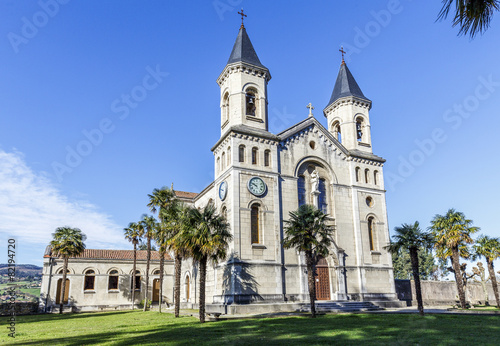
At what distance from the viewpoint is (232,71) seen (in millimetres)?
30328

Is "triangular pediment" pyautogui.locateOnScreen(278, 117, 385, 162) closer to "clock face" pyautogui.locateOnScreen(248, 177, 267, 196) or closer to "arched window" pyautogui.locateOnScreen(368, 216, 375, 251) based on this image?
"clock face" pyautogui.locateOnScreen(248, 177, 267, 196)

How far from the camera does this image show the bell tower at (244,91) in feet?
97.1

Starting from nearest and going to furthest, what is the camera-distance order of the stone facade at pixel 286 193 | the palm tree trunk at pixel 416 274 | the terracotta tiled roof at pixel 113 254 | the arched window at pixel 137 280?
1. the palm tree trunk at pixel 416 274
2. the stone facade at pixel 286 193
3. the terracotta tiled roof at pixel 113 254
4. the arched window at pixel 137 280

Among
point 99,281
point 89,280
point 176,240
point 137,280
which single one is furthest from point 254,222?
point 89,280

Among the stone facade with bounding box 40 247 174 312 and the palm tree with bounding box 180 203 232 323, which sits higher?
the palm tree with bounding box 180 203 232 323

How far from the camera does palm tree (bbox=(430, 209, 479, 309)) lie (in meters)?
28.4

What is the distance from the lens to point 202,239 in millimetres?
20078

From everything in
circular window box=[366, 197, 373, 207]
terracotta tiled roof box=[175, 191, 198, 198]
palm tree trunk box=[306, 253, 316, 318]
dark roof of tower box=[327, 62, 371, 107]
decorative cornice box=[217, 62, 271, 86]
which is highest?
dark roof of tower box=[327, 62, 371, 107]

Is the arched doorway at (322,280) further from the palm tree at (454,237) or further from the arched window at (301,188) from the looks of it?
the palm tree at (454,237)

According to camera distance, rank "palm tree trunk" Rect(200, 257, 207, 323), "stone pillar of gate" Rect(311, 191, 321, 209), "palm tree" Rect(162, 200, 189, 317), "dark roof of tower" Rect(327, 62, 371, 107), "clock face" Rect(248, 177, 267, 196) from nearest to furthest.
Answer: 1. "palm tree trunk" Rect(200, 257, 207, 323)
2. "palm tree" Rect(162, 200, 189, 317)
3. "clock face" Rect(248, 177, 267, 196)
4. "stone pillar of gate" Rect(311, 191, 321, 209)
5. "dark roof of tower" Rect(327, 62, 371, 107)

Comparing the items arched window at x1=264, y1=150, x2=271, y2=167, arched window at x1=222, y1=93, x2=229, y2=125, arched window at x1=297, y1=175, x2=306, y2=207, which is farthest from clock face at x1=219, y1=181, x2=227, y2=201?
arched window at x1=297, y1=175, x2=306, y2=207

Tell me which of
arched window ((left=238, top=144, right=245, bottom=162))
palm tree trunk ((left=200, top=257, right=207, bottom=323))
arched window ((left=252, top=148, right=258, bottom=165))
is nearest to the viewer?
palm tree trunk ((left=200, top=257, right=207, bottom=323))

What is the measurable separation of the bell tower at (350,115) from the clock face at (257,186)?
35.2ft

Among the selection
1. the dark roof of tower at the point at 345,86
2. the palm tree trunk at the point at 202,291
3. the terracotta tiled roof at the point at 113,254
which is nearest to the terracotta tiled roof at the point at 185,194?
the terracotta tiled roof at the point at 113,254
